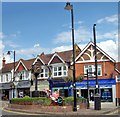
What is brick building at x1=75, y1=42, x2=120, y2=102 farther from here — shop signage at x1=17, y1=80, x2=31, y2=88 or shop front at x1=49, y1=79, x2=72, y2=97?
shop signage at x1=17, y1=80, x2=31, y2=88

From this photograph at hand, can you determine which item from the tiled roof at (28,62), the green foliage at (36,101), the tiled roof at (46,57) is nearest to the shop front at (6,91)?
the tiled roof at (28,62)

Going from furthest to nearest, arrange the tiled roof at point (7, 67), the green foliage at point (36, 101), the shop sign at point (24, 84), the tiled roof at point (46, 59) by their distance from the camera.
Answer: the tiled roof at point (7, 67) → the shop sign at point (24, 84) → the tiled roof at point (46, 59) → the green foliage at point (36, 101)

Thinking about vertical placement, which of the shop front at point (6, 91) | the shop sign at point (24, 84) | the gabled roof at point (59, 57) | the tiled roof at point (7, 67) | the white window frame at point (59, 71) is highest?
the gabled roof at point (59, 57)

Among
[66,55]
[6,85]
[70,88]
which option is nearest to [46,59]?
[66,55]

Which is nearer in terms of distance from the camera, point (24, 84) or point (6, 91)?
point (24, 84)

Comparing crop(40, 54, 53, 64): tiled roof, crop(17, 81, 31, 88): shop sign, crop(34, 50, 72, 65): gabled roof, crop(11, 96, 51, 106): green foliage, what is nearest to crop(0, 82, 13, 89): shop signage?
crop(17, 81, 31, 88): shop sign

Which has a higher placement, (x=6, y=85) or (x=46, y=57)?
(x=46, y=57)

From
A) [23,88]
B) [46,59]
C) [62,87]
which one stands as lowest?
[23,88]

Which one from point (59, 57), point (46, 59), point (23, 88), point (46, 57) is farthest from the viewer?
point (23, 88)

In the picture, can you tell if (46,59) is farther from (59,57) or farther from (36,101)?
(36,101)

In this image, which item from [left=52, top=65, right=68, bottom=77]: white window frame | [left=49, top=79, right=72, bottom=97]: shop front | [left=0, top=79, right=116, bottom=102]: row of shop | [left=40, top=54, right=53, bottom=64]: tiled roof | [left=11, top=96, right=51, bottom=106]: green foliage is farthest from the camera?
[left=40, top=54, right=53, bottom=64]: tiled roof

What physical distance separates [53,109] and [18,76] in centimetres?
3019

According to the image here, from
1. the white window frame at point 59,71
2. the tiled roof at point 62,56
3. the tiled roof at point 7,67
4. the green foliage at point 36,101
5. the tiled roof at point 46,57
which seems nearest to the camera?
the green foliage at point 36,101

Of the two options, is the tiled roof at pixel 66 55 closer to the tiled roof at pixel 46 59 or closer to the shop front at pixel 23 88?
the tiled roof at pixel 46 59
